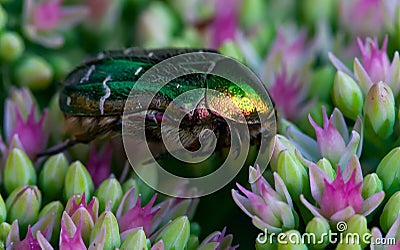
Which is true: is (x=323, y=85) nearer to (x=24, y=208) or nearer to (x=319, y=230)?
(x=319, y=230)

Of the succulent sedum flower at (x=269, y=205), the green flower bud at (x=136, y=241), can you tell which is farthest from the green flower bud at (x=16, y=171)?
the succulent sedum flower at (x=269, y=205)

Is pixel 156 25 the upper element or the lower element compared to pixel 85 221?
upper

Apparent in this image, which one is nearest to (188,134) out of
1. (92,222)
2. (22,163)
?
(92,222)

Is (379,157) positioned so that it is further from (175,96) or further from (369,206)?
(175,96)

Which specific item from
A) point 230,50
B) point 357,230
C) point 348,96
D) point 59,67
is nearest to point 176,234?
point 357,230

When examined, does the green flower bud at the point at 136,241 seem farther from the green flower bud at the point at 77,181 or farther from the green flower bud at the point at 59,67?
the green flower bud at the point at 59,67

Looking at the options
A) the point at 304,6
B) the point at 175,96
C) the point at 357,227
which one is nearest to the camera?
the point at 357,227

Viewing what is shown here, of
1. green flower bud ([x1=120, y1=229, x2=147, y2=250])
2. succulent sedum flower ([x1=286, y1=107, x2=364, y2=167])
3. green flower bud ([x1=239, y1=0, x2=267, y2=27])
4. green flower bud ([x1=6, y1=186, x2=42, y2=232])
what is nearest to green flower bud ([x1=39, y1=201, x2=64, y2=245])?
green flower bud ([x1=6, y1=186, x2=42, y2=232])
